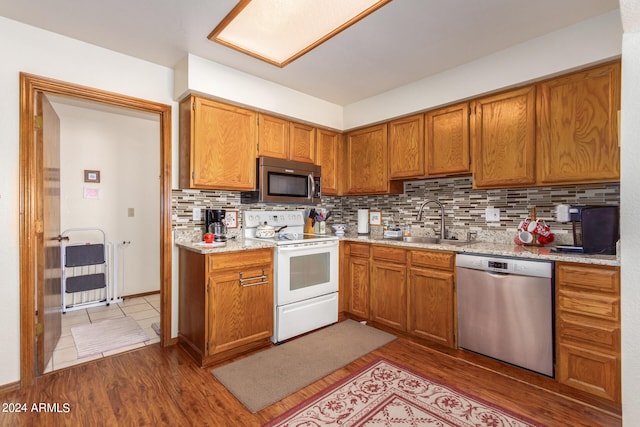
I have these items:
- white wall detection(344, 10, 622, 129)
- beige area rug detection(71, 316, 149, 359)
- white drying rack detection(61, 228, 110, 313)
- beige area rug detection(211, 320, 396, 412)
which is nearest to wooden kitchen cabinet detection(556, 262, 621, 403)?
beige area rug detection(211, 320, 396, 412)

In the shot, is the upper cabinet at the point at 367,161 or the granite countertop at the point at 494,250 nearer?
the granite countertop at the point at 494,250

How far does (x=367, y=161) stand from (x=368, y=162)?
20 mm

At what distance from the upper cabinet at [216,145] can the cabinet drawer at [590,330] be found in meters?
2.62

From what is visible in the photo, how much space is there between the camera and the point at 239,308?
248 cm

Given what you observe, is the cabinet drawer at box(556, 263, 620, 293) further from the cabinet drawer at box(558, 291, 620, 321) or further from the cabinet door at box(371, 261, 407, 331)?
the cabinet door at box(371, 261, 407, 331)

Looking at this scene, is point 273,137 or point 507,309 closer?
point 507,309

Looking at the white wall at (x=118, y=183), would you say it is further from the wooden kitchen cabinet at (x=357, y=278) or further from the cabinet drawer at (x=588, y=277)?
the cabinet drawer at (x=588, y=277)

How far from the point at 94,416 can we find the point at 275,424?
40.8 inches

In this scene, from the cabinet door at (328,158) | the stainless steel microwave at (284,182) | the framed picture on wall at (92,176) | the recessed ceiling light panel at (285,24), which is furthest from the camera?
the framed picture on wall at (92,176)

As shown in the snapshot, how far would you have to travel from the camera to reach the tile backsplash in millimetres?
2408

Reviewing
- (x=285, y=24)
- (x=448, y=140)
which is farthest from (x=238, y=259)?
(x=448, y=140)

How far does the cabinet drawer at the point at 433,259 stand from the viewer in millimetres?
2500

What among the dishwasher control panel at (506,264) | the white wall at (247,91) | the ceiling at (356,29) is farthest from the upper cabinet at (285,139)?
the dishwasher control panel at (506,264)

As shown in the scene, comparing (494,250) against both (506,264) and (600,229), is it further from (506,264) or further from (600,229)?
(600,229)
